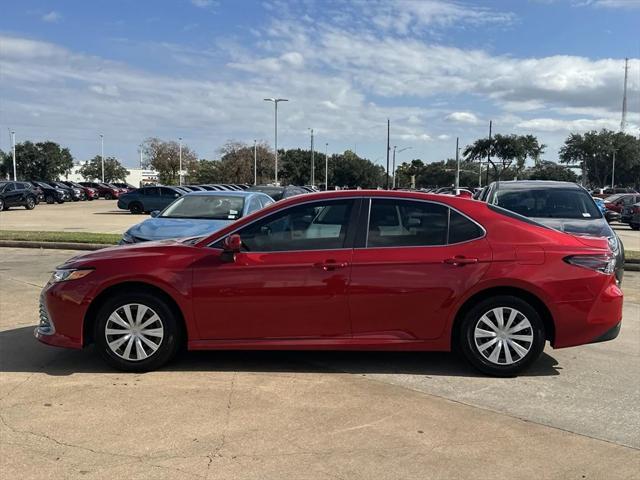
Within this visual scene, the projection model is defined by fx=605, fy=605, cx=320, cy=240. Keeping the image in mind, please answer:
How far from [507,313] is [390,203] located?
136 cm

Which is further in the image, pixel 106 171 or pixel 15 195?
pixel 106 171

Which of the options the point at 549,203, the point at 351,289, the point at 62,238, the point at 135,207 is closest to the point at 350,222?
the point at 351,289

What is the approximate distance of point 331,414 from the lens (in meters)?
4.33

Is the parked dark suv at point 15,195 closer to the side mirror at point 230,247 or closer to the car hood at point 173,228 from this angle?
the car hood at point 173,228

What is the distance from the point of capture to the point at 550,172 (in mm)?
108875

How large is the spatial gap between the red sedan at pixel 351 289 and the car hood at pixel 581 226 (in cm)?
310

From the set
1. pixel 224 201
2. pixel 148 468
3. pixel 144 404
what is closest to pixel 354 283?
pixel 144 404

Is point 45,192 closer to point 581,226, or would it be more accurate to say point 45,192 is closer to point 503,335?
point 581,226

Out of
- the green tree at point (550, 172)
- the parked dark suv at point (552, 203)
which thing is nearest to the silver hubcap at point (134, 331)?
the parked dark suv at point (552, 203)

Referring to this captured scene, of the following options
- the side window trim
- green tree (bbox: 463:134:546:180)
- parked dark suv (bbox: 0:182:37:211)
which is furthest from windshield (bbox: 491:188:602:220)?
green tree (bbox: 463:134:546:180)

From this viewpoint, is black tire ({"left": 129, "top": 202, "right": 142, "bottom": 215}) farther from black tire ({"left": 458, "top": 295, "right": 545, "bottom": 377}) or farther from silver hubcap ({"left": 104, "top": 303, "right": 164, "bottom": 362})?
black tire ({"left": 458, "top": 295, "right": 545, "bottom": 377})

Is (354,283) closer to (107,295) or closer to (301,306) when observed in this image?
(301,306)

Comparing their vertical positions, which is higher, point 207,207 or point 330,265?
point 207,207

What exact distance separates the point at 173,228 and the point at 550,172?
10924cm
